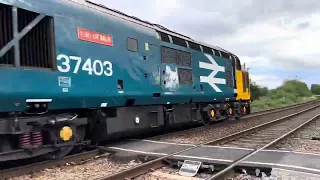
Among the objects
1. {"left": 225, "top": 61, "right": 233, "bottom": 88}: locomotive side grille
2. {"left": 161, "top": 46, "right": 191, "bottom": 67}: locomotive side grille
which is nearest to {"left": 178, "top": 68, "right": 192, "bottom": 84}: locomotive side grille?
{"left": 161, "top": 46, "right": 191, "bottom": 67}: locomotive side grille

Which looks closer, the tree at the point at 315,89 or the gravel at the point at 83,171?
the gravel at the point at 83,171

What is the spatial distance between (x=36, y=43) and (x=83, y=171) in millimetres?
2376

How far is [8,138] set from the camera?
5617mm

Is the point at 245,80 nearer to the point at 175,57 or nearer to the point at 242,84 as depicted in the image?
the point at 242,84

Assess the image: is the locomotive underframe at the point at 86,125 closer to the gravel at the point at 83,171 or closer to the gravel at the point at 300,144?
the gravel at the point at 83,171

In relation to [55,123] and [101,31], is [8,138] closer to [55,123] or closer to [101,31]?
[55,123]

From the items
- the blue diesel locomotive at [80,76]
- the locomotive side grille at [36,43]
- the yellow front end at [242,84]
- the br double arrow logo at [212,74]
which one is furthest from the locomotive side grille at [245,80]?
the locomotive side grille at [36,43]

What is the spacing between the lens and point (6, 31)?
5.50 m

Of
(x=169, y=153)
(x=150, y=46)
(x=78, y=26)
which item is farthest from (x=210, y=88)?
(x=78, y=26)

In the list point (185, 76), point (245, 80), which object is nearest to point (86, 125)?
point (185, 76)

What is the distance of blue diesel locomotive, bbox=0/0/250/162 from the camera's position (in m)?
5.59

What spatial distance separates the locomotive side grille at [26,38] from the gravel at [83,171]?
72.1 inches

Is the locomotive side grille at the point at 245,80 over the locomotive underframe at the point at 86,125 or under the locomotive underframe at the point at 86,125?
over

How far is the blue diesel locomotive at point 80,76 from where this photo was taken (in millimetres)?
5590
